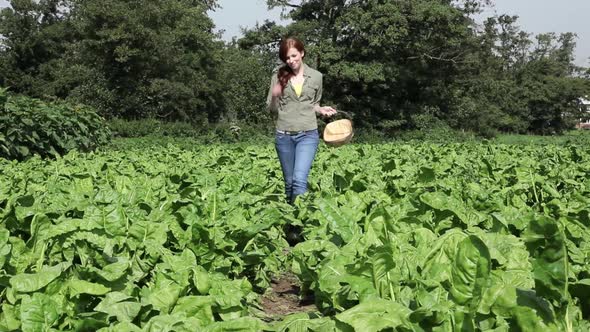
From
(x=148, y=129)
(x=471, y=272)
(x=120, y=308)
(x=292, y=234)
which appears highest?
(x=471, y=272)

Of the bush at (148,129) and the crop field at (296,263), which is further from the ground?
the crop field at (296,263)

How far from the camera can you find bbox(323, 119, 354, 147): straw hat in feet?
22.1

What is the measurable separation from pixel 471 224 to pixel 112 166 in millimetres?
4745

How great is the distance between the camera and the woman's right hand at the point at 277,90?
6.38 metres

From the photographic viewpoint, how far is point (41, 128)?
11383mm

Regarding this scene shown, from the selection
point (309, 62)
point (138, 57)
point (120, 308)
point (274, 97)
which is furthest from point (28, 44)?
point (120, 308)

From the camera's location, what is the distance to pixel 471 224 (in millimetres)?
3611

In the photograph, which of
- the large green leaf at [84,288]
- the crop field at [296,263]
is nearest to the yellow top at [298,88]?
the crop field at [296,263]

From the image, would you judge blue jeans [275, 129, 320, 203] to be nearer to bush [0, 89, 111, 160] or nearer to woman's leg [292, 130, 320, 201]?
woman's leg [292, 130, 320, 201]

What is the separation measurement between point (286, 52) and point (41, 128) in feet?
23.0

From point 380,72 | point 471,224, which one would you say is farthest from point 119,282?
point 380,72

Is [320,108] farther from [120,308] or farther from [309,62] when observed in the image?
[309,62]

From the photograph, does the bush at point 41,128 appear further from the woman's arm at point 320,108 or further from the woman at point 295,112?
the woman's arm at point 320,108

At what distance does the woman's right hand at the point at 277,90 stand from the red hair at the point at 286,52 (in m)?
0.04
